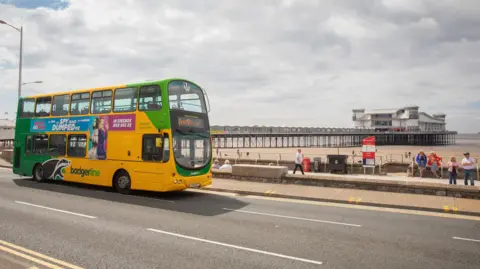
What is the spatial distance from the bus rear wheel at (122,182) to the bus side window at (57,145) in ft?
11.3

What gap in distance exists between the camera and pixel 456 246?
676 centimetres

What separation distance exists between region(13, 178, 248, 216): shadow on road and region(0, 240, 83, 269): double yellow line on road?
4348 mm

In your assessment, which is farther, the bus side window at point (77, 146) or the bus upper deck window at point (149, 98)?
the bus side window at point (77, 146)

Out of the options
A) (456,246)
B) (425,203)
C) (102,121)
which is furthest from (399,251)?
(102,121)

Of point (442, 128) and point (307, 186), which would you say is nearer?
point (307, 186)

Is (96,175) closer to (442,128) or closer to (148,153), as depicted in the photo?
(148,153)

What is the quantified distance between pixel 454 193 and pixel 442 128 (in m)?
171

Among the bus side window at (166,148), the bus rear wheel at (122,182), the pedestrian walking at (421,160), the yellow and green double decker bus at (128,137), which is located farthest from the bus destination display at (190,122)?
the pedestrian walking at (421,160)

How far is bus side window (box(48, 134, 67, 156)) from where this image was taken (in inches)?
567

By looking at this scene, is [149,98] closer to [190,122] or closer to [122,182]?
[190,122]

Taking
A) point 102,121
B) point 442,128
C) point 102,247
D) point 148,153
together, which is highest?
point 442,128

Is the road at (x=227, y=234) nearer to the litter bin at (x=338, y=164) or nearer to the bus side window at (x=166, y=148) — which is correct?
the bus side window at (x=166, y=148)

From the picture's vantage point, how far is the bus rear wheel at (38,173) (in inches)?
610

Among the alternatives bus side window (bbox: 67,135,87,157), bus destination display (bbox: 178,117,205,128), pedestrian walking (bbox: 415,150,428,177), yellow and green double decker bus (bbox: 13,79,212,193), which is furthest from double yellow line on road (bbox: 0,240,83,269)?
pedestrian walking (bbox: 415,150,428,177)
